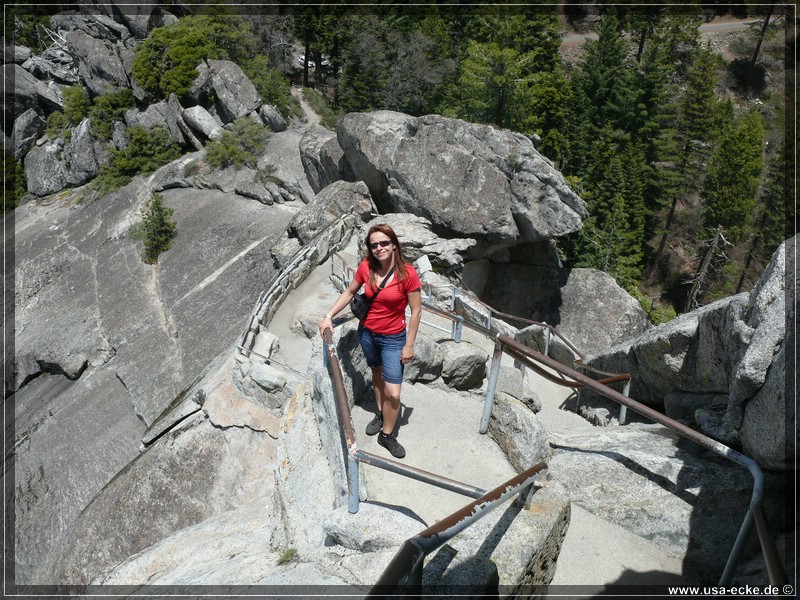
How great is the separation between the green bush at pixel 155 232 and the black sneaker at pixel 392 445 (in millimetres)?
17835

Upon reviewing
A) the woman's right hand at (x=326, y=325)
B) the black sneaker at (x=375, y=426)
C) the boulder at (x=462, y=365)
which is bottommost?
the boulder at (x=462, y=365)

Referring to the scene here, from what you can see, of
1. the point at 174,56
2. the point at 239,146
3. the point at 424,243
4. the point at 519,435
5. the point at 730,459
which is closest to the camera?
the point at 730,459

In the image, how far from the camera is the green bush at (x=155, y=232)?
20.1 meters

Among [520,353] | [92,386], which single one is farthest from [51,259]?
[520,353]

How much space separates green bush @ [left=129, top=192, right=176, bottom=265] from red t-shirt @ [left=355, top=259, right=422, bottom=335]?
58.1ft

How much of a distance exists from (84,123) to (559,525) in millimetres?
31812

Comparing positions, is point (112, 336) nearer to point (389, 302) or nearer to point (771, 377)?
point (389, 302)

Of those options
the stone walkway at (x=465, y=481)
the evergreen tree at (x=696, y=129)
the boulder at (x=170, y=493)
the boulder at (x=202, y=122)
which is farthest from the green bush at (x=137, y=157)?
the evergreen tree at (x=696, y=129)

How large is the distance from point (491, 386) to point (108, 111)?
29848mm

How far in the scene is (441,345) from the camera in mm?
6719

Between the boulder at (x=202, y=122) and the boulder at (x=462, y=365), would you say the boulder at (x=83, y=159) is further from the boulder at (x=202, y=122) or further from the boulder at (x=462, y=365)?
the boulder at (x=462, y=365)

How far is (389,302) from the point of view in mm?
4727

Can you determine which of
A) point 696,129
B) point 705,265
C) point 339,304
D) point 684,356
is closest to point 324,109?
point 696,129

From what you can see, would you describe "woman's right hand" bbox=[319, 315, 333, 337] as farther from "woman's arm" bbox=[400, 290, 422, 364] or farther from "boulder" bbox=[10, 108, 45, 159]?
"boulder" bbox=[10, 108, 45, 159]
